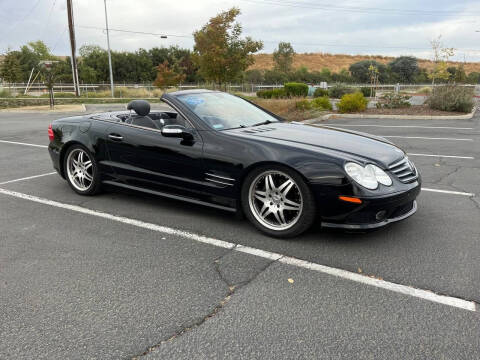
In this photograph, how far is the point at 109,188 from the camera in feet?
17.0

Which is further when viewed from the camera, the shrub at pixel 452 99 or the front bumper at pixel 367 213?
the shrub at pixel 452 99

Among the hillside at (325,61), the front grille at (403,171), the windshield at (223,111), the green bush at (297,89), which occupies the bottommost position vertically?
the front grille at (403,171)

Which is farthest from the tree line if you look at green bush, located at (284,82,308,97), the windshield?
the windshield

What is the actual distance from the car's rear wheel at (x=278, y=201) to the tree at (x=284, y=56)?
6199 cm

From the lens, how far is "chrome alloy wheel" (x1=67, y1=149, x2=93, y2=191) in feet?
17.6

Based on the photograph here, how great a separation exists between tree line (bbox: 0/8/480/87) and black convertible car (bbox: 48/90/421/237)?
17.5m

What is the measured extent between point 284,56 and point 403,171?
208 ft

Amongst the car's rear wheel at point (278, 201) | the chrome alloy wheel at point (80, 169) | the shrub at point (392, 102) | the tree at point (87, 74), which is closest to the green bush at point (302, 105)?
the shrub at point (392, 102)

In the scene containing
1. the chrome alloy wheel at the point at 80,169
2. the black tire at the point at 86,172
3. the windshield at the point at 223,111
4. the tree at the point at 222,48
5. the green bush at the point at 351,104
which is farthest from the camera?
the tree at the point at 222,48

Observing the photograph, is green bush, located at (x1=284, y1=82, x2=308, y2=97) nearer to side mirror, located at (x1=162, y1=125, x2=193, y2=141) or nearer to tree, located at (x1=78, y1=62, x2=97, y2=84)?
side mirror, located at (x1=162, y1=125, x2=193, y2=141)

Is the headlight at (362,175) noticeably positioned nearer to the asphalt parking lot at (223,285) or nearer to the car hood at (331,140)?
the car hood at (331,140)

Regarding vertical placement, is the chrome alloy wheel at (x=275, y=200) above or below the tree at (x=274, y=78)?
below

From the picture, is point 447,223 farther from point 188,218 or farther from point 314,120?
point 314,120

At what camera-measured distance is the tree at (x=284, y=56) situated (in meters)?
64.2
